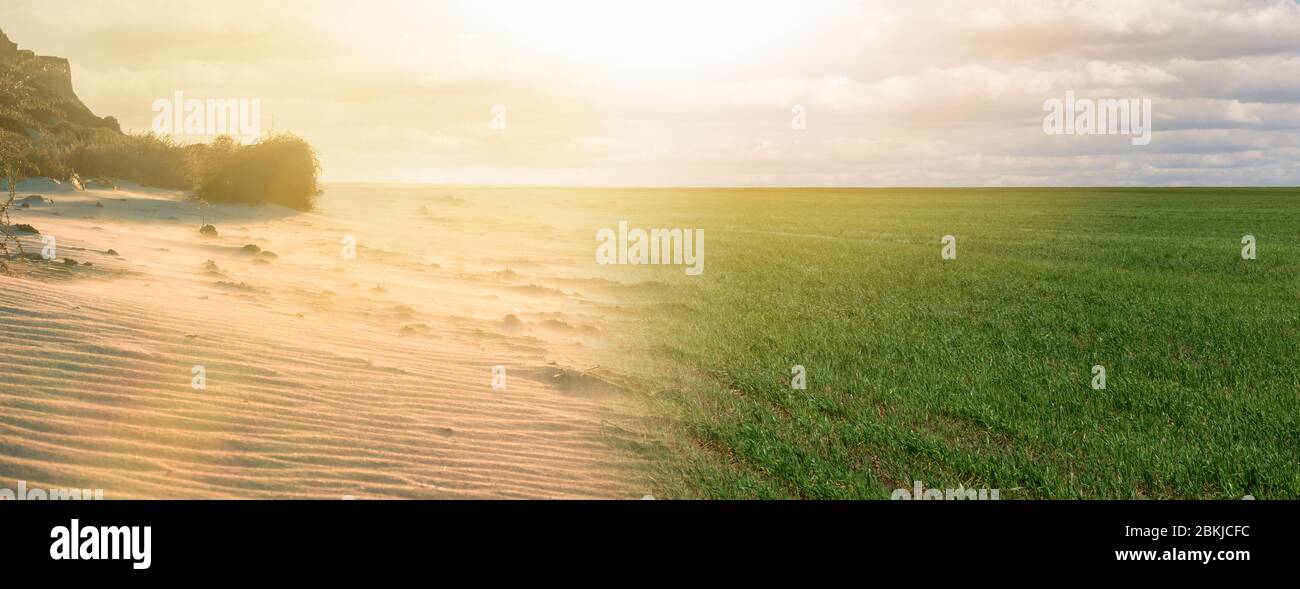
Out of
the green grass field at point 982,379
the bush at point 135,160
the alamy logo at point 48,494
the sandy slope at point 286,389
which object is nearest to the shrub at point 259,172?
the bush at point 135,160

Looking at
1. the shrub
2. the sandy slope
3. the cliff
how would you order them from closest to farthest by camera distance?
the sandy slope → the shrub → the cliff

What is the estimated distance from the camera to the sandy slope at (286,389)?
228 inches

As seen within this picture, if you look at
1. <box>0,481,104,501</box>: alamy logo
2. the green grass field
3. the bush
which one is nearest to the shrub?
the bush

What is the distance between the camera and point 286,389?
24.0 feet

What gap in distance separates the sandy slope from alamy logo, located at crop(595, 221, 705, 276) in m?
8.05

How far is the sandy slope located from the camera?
5.79m

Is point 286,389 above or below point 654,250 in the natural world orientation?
below

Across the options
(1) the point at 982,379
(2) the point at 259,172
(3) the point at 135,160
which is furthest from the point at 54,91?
(1) the point at 982,379
